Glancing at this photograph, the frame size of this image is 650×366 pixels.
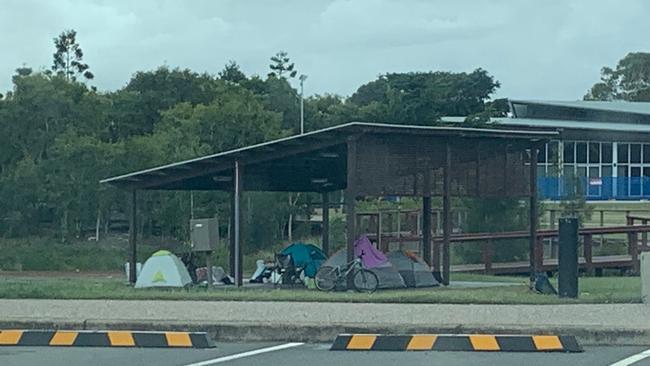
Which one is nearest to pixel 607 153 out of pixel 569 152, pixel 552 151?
pixel 569 152

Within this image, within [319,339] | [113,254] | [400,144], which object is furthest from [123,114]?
[319,339]

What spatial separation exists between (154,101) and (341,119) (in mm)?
9303

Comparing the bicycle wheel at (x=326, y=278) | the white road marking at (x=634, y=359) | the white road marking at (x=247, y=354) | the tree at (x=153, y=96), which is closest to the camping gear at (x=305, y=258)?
the bicycle wheel at (x=326, y=278)

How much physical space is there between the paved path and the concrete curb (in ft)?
0.04

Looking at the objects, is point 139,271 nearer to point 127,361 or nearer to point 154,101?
point 127,361

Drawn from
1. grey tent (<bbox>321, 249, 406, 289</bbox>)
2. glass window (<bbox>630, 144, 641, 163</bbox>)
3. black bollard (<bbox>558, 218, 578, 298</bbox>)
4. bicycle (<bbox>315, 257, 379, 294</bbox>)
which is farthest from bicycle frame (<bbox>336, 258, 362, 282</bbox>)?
glass window (<bbox>630, 144, 641, 163</bbox>)

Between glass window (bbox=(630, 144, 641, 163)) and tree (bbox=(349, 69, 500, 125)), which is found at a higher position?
tree (bbox=(349, 69, 500, 125))

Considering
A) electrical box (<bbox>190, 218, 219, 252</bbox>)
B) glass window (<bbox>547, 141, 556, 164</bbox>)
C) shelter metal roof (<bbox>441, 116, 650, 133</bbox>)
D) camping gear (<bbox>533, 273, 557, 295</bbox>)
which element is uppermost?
shelter metal roof (<bbox>441, 116, 650, 133</bbox>)

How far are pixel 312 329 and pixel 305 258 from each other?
11933mm

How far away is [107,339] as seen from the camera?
12.6 meters

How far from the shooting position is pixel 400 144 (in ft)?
73.7

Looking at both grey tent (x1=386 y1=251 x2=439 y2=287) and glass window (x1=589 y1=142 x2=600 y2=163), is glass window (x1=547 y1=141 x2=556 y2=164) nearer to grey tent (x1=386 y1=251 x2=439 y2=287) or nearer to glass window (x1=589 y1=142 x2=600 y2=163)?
glass window (x1=589 y1=142 x2=600 y2=163)

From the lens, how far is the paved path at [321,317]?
1274 centimetres

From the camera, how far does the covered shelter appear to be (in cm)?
2177
